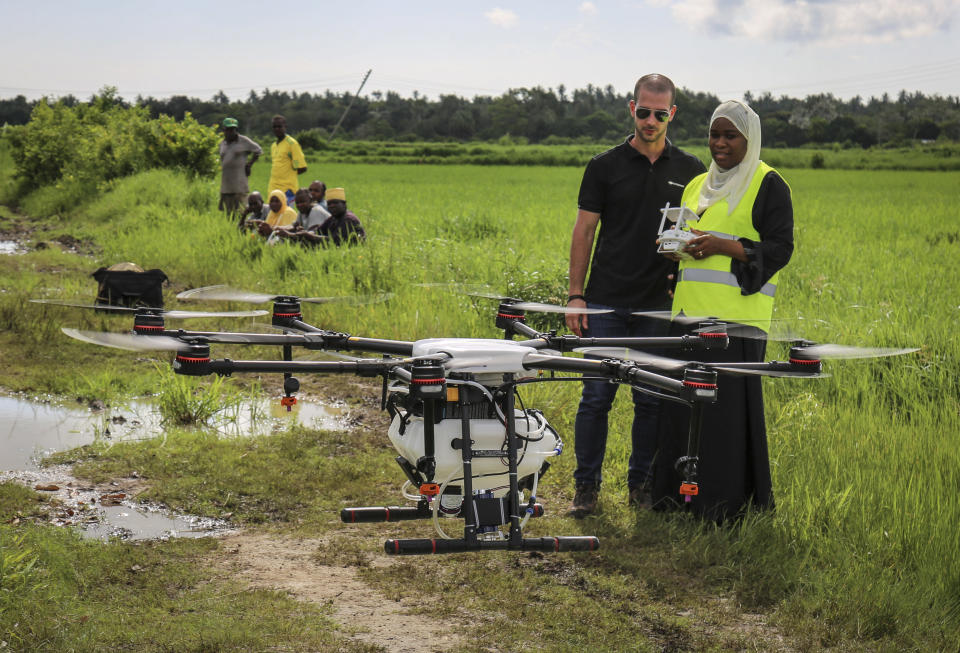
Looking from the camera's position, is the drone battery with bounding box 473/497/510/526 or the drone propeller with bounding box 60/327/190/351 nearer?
the drone propeller with bounding box 60/327/190/351

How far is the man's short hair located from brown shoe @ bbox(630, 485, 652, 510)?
1.96 metres

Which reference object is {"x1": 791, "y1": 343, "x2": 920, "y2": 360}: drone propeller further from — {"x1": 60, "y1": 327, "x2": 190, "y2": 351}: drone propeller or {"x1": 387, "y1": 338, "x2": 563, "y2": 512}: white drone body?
{"x1": 60, "y1": 327, "x2": 190, "y2": 351}: drone propeller

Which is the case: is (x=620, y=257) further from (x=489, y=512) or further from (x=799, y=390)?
(x=799, y=390)

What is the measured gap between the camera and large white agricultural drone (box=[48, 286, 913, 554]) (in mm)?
2691

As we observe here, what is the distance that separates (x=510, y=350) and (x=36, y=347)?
21.8 ft

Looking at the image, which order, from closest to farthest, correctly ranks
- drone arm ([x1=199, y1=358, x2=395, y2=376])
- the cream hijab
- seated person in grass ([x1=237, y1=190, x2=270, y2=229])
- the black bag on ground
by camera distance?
drone arm ([x1=199, y1=358, x2=395, y2=376]), the cream hijab, the black bag on ground, seated person in grass ([x1=237, y1=190, x2=270, y2=229])

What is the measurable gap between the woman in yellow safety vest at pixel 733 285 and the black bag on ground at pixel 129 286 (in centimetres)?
606

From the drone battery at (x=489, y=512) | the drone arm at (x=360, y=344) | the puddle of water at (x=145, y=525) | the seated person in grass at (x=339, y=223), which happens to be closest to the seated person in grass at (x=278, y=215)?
the seated person in grass at (x=339, y=223)

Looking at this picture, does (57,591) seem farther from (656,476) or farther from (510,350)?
(656,476)

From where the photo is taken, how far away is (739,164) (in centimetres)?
395

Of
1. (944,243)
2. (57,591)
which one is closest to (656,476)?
(57,591)

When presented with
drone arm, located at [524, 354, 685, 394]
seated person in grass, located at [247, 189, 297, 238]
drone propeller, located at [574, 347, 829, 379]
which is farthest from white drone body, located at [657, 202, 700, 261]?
seated person in grass, located at [247, 189, 297, 238]

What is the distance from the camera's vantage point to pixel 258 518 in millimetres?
4707

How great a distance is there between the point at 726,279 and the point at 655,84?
975 mm
